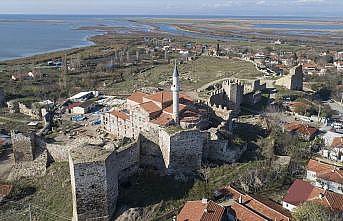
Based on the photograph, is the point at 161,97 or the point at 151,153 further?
the point at 161,97

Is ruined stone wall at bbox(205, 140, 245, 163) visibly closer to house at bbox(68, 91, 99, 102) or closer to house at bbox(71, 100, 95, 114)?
house at bbox(71, 100, 95, 114)

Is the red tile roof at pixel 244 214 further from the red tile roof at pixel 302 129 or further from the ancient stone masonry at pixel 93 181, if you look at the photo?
the red tile roof at pixel 302 129

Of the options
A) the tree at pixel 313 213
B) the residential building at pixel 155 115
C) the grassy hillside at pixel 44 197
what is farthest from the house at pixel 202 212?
the grassy hillside at pixel 44 197

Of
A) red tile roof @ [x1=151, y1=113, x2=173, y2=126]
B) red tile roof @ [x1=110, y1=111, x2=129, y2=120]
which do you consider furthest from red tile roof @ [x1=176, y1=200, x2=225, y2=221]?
red tile roof @ [x1=110, y1=111, x2=129, y2=120]

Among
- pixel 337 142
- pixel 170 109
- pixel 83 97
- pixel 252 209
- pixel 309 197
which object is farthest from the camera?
pixel 83 97

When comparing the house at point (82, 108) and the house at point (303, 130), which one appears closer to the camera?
the house at point (303, 130)

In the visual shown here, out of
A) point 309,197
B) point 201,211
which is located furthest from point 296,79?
point 201,211

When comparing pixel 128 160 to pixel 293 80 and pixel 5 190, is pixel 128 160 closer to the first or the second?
pixel 5 190

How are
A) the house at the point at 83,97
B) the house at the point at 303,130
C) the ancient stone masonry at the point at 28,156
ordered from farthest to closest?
the house at the point at 83,97 < the house at the point at 303,130 < the ancient stone masonry at the point at 28,156
